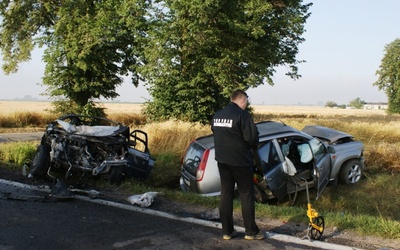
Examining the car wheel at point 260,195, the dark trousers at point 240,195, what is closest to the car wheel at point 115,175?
the car wheel at point 260,195

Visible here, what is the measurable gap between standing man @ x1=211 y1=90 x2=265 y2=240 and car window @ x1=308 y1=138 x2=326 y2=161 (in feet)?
14.0

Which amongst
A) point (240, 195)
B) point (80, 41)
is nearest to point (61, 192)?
point (240, 195)

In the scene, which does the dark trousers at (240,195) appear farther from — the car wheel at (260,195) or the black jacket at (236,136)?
the car wheel at (260,195)

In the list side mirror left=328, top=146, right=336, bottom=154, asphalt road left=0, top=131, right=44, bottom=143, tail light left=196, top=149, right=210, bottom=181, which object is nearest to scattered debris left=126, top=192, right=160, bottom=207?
tail light left=196, top=149, right=210, bottom=181

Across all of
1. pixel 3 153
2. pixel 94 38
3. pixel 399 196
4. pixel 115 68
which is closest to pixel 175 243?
pixel 399 196

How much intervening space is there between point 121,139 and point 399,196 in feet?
22.4

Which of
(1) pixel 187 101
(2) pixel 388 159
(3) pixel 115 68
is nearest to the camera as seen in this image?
(2) pixel 388 159

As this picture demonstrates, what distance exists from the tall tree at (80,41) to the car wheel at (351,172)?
56.5ft

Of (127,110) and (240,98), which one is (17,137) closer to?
(240,98)

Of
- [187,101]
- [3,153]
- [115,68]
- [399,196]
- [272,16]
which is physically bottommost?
[399,196]

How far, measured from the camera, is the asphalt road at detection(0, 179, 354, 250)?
479cm

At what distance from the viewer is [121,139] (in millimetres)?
8336

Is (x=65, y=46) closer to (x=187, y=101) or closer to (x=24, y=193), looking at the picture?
(x=187, y=101)

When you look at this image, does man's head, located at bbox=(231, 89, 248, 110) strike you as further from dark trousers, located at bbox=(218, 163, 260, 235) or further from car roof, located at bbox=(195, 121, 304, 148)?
car roof, located at bbox=(195, 121, 304, 148)
